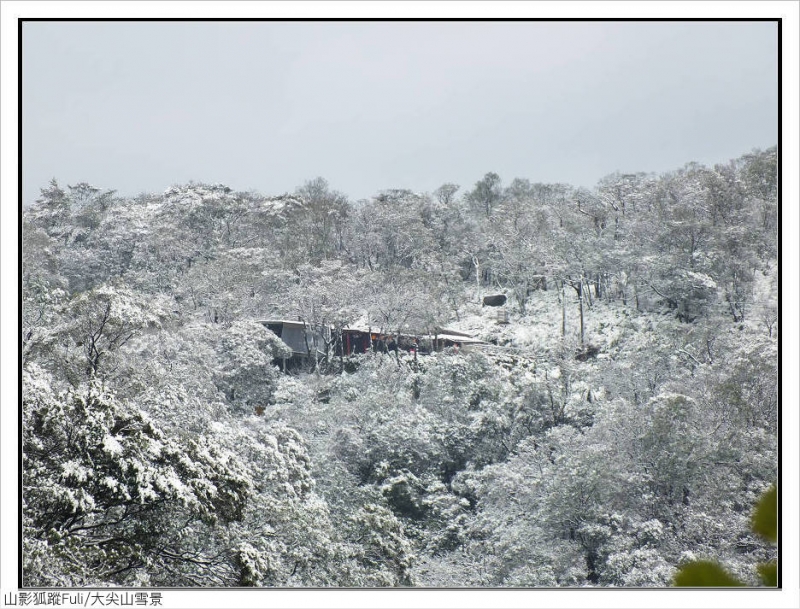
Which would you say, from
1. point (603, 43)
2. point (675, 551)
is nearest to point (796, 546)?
point (675, 551)

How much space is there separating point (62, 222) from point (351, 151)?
29.6ft

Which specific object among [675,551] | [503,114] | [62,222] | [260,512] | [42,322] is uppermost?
[503,114]

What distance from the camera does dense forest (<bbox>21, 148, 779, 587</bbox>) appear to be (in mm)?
5418

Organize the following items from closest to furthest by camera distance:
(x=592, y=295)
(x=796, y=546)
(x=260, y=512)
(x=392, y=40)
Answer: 1. (x=796, y=546)
2. (x=260, y=512)
3. (x=392, y=40)
4. (x=592, y=295)

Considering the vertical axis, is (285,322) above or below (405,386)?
above

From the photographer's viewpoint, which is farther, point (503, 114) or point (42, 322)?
point (503, 114)

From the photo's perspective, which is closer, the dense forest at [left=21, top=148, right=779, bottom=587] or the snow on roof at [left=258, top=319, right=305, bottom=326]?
the dense forest at [left=21, top=148, right=779, bottom=587]

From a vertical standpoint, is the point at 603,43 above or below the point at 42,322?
above

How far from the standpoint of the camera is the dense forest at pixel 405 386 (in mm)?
5418

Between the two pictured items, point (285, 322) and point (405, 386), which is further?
point (285, 322)

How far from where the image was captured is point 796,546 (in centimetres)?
548

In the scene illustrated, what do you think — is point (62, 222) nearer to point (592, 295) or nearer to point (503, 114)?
point (503, 114)

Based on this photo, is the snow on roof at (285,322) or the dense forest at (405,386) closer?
the dense forest at (405,386)

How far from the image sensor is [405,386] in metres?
13.6
